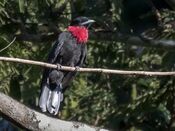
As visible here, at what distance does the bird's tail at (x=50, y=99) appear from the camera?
5.44m

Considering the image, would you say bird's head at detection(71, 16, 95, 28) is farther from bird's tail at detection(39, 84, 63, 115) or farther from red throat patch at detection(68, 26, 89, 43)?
bird's tail at detection(39, 84, 63, 115)

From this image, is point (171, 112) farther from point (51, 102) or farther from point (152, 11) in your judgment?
point (51, 102)

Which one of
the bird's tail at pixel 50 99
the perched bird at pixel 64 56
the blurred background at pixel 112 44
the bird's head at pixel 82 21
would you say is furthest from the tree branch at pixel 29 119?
the bird's head at pixel 82 21

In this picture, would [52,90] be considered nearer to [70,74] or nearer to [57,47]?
[70,74]

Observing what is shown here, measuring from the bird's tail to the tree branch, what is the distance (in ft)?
5.45

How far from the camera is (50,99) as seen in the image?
5551mm

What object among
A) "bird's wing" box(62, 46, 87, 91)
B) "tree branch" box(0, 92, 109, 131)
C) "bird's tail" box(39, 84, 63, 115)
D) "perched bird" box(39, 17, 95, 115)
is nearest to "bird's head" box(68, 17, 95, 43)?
"perched bird" box(39, 17, 95, 115)

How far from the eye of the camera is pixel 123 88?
797cm

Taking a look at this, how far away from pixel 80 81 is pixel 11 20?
2.59 m

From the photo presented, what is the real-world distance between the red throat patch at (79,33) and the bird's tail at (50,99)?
0.45m

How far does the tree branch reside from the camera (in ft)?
11.7

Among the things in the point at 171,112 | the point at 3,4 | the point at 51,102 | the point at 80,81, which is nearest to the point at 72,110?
the point at 80,81

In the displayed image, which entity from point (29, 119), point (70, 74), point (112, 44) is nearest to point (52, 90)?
point (70, 74)

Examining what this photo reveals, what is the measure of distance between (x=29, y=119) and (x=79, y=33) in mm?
2243
